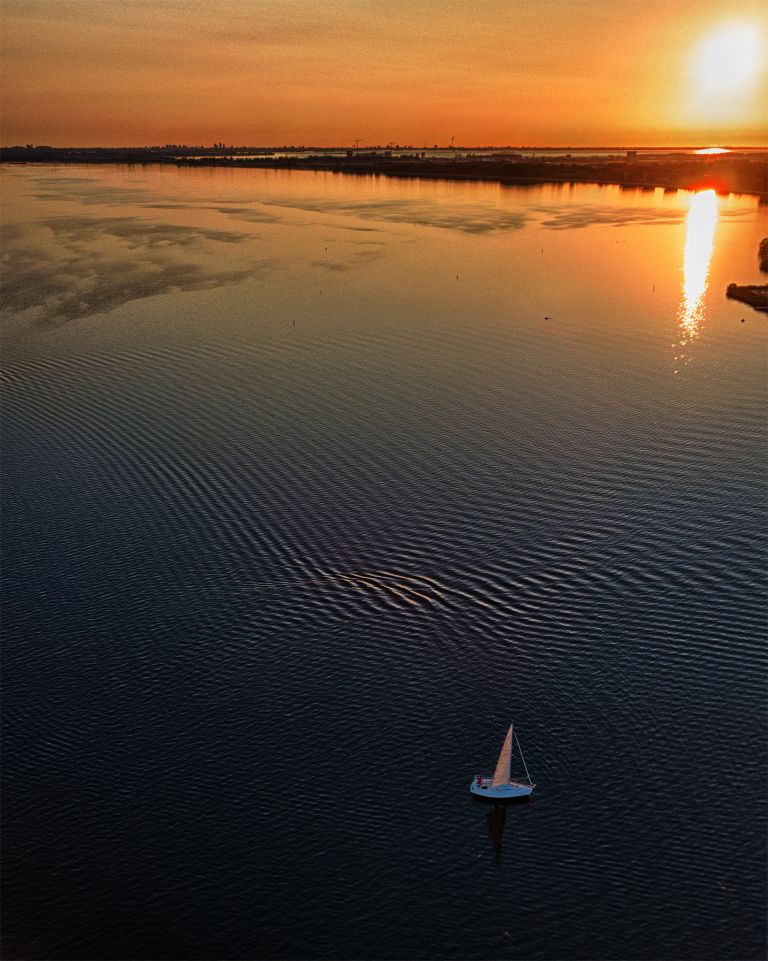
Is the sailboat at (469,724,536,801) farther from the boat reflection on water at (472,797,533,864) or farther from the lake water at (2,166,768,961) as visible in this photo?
the lake water at (2,166,768,961)

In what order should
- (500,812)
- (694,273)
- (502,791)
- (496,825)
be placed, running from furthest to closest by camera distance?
(694,273), (500,812), (502,791), (496,825)

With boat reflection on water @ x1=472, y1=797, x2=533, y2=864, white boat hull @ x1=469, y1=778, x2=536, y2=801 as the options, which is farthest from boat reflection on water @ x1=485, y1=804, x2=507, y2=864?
white boat hull @ x1=469, y1=778, x2=536, y2=801

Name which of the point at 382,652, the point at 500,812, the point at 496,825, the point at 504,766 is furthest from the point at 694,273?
the point at 496,825

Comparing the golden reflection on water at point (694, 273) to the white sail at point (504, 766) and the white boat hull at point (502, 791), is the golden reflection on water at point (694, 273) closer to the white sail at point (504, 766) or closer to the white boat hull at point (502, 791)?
the white sail at point (504, 766)

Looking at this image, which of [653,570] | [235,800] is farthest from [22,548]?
[653,570]

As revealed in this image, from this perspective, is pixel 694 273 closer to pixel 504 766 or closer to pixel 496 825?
pixel 504 766

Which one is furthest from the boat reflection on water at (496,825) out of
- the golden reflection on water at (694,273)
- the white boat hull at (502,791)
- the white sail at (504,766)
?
the golden reflection on water at (694,273)
